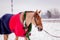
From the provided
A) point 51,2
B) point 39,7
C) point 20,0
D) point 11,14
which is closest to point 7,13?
point 11,14

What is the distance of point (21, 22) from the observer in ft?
3.16

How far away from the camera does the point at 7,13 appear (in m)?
1.05

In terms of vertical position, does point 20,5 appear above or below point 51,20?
above

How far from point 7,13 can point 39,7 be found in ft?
0.81

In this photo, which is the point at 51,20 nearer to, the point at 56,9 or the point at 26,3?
the point at 56,9

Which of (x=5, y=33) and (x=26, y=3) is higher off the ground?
(x=26, y=3)

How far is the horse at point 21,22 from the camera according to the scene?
3.15ft

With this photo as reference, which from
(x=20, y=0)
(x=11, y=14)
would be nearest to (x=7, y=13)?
A: (x=11, y=14)

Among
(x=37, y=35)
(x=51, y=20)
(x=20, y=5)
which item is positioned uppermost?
(x=20, y=5)

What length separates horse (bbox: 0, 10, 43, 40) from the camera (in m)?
0.96

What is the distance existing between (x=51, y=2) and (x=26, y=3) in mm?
A: 193

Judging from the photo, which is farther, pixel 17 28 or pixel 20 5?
pixel 20 5

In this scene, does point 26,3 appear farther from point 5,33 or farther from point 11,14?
point 5,33

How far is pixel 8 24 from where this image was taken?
0.99 m
